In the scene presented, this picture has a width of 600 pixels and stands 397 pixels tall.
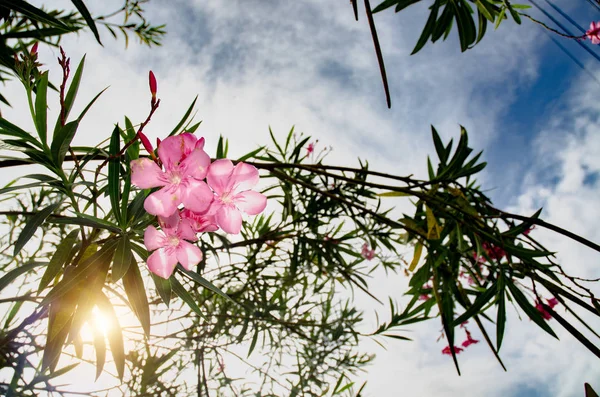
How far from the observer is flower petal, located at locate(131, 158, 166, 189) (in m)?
0.48

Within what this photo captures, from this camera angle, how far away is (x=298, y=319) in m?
2.13

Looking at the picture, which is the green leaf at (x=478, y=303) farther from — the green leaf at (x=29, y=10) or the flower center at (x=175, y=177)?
the green leaf at (x=29, y=10)

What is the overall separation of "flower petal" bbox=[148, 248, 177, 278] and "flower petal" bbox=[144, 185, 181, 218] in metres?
0.07

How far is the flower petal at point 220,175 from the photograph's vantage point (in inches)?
20.4

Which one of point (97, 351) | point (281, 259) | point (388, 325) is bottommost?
point (97, 351)

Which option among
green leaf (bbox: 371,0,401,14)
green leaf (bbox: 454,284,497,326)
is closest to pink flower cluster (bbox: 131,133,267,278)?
green leaf (bbox: 454,284,497,326)

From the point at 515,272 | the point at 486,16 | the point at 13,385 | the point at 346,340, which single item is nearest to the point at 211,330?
the point at 346,340

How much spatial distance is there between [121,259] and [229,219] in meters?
0.20

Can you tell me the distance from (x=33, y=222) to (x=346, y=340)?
2.01 metres

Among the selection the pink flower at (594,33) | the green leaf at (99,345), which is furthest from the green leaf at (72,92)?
the pink flower at (594,33)

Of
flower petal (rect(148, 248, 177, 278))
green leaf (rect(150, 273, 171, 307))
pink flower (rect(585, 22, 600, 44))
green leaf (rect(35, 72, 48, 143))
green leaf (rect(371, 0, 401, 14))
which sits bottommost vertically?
flower petal (rect(148, 248, 177, 278))

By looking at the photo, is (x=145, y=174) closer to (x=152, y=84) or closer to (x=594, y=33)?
(x=152, y=84)

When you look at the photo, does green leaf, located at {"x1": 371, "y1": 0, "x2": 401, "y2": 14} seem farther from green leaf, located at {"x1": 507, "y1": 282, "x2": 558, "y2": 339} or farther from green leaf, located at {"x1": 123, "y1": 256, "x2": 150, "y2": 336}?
green leaf, located at {"x1": 123, "y1": 256, "x2": 150, "y2": 336}

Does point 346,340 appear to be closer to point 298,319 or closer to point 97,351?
point 298,319
